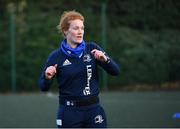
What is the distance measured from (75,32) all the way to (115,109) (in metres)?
7.94

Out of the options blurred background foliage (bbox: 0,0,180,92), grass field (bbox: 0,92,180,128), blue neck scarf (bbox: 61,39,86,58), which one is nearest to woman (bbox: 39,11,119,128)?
blue neck scarf (bbox: 61,39,86,58)

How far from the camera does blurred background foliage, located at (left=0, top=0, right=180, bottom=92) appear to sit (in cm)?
1856

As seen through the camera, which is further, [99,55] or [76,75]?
[76,75]

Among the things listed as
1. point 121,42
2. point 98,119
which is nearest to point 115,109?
point 121,42

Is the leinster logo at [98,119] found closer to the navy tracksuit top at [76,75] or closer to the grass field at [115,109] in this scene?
the navy tracksuit top at [76,75]

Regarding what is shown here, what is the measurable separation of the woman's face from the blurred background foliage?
506 inches

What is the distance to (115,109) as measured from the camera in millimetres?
13336

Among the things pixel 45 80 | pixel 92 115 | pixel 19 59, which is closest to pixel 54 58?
pixel 45 80

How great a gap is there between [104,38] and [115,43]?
0.40 m

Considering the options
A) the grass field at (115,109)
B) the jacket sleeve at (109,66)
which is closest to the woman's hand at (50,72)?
the jacket sleeve at (109,66)

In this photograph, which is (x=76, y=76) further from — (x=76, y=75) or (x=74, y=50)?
(x=74, y=50)

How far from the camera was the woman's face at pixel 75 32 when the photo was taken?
5551mm

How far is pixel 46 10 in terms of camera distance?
63.6 feet

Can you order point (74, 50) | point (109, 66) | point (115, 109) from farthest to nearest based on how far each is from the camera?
point (115, 109), point (109, 66), point (74, 50)
